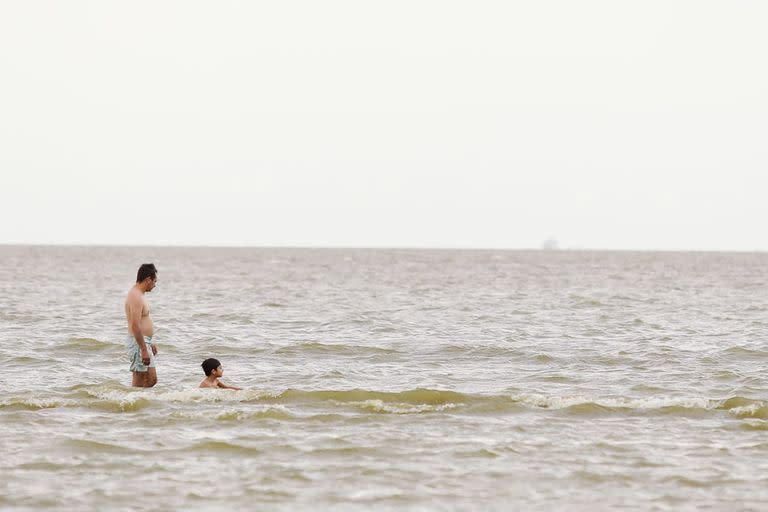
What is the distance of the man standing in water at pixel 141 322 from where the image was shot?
13623mm

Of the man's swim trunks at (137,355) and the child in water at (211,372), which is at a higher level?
the man's swim trunks at (137,355)

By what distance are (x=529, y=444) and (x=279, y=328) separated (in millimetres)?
16213

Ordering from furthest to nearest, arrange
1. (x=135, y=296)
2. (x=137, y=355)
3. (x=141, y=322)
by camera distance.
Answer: (x=137, y=355) < (x=141, y=322) < (x=135, y=296)

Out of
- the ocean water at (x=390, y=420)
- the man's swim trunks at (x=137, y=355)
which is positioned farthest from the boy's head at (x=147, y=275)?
the ocean water at (x=390, y=420)

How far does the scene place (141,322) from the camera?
13.9 metres

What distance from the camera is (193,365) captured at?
752 inches

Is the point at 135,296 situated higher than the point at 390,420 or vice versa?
the point at 135,296

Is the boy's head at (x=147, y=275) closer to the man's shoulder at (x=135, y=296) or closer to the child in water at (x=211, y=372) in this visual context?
the man's shoulder at (x=135, y=296)

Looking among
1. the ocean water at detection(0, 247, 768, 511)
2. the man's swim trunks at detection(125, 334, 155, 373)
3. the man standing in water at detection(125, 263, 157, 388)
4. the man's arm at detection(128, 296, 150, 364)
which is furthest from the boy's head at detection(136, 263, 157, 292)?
the ocean water at detection(0, 247, 768, 511)

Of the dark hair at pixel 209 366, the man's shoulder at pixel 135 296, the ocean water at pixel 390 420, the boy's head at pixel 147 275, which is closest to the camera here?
the ocean water at pixel 390 420

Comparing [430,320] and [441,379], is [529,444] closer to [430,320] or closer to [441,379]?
[441,379]

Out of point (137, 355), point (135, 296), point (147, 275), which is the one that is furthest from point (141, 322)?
point (147, 275)

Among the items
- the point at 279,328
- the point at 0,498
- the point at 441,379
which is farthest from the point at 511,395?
the point at 279,328

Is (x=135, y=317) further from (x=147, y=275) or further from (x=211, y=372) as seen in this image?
(x=211, y=372)
